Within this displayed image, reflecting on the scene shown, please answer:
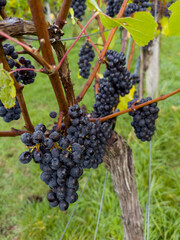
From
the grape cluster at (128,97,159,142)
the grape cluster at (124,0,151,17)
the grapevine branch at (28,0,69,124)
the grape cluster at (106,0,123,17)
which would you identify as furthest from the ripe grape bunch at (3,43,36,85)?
the grape cluster at (106,0,123,17)

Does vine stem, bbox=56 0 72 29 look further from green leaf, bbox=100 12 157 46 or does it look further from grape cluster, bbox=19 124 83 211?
grape cluster, bbox=19 124 83 211

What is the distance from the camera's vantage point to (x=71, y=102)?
761 millimetres

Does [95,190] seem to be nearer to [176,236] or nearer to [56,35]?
[176,236]

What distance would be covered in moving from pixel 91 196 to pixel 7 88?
1756 millimetres

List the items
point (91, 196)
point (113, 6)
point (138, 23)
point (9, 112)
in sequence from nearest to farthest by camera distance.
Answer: point (138, 23)
point (9, 112)
point (113, 6)
point (91, 196)

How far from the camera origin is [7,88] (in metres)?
0.52

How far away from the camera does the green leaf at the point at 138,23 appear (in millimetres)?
566

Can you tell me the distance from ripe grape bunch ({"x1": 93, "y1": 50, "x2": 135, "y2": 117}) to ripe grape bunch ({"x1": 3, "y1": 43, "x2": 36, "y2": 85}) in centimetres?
30

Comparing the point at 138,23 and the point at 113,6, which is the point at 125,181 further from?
the point at 113,6

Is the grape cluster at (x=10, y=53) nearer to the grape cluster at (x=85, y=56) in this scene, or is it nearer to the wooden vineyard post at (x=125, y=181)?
the wooden vineyard post at (x=125, y=181)

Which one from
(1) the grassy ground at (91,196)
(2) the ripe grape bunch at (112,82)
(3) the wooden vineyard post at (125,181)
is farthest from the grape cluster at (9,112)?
(1) the grassy ground at (91,196)

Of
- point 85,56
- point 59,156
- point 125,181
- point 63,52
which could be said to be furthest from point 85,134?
point 85,56

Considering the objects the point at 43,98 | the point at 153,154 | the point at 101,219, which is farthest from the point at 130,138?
the point at 43,98

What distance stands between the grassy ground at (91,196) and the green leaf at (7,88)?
0.81m
